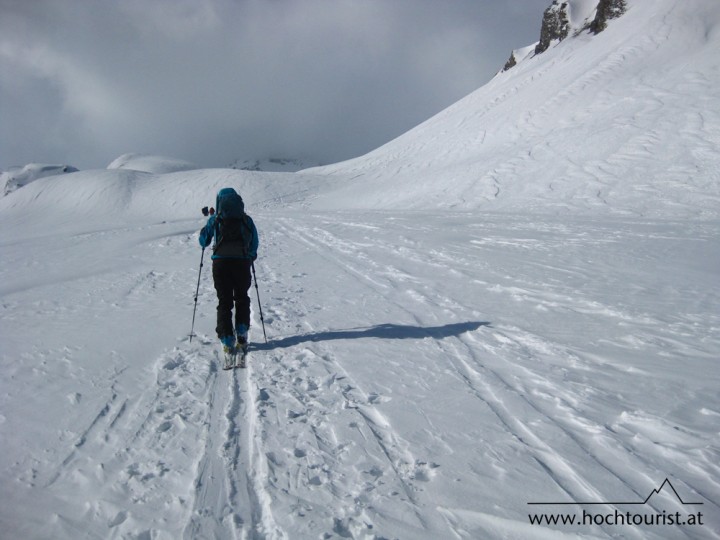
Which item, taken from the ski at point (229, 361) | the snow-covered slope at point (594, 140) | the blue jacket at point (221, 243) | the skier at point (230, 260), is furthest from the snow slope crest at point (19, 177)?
the ski at point (229, 361)

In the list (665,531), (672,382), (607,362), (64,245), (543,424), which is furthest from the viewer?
(64,245)

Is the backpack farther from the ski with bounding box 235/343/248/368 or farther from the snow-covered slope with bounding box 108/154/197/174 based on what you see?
the snow-covered slope with bounding box 108/154/197/174

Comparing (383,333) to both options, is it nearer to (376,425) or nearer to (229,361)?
(229,361)

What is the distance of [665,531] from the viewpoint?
2.50 metres

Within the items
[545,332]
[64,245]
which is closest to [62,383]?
[545,332]

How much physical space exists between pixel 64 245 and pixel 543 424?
16.8 m

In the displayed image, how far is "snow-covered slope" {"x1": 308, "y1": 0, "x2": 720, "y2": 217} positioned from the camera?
1977 cm

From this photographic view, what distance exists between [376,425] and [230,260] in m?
2.59

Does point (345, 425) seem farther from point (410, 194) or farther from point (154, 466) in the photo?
point (410, 194)

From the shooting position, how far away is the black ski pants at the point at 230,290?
5.03 metres

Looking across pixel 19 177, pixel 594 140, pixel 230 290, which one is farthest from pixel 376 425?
pixel 19 177

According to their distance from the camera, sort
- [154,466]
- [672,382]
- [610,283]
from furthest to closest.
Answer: [610,283] < [672,382] < [154,466]

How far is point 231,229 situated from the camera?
16.6 ft

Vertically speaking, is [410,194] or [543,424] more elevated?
[410,194]
